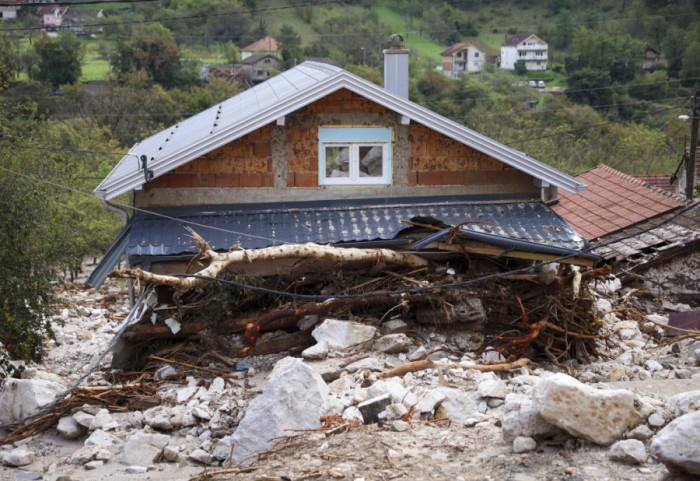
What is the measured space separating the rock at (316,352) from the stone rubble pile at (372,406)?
2 cm

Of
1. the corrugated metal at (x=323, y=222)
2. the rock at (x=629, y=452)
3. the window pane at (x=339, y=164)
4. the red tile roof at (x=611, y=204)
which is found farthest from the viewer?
the red tile roof at (x=611, y=204)

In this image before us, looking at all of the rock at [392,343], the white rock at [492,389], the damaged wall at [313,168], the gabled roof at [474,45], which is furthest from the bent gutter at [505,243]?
the gabled roof at [474,45]

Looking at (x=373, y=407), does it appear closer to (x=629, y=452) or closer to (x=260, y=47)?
(x=629, y=452)

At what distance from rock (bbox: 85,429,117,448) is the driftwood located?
76.7 inches

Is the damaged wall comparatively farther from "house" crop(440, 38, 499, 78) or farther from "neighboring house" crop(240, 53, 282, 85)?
"house" crop(440, 38, 499, 78)

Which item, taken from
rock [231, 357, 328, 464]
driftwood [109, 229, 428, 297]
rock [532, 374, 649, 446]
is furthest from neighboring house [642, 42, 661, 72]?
rock [532, 374, 649, 446]

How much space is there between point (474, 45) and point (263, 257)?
7478cm

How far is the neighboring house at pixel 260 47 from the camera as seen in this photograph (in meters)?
78.9

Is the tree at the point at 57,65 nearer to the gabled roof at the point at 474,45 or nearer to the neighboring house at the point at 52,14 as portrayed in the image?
the neighboring house at the point at 52,14

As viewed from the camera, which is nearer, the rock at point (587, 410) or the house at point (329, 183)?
the rock at point (587, 410)

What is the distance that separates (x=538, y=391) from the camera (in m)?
6.06

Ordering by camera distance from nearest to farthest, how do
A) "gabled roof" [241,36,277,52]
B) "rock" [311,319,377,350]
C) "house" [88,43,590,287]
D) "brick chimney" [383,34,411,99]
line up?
"rock" [311,319,377,350]
"house" [88,43,590,287]
"brick chimney" [383,34,411,99]
"gabled roof" [241,36,277,52]

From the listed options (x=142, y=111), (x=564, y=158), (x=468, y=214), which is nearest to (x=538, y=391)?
(x=468, y=214)

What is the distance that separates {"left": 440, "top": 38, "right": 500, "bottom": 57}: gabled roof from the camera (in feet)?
254
